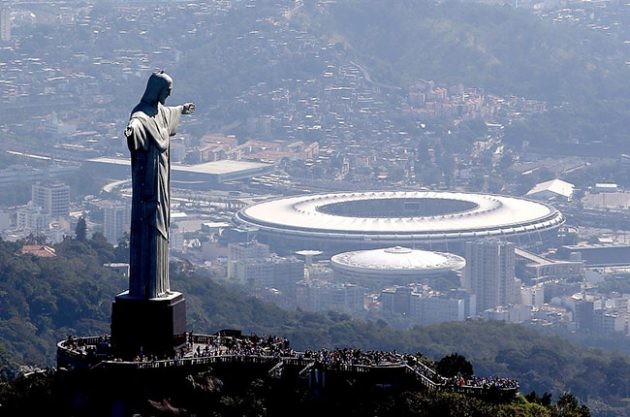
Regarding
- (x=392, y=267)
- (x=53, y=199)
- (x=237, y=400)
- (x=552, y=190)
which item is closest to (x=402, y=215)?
(x=552, y=190)

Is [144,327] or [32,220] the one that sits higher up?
[144,327]

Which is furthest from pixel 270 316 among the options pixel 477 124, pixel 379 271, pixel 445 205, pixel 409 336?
pixel 477 124

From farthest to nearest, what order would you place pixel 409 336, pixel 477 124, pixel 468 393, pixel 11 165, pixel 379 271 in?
pixel 477 124 → pixel 11 165 → pixel 379 271 → pixel 409 336 → pixel 468 393

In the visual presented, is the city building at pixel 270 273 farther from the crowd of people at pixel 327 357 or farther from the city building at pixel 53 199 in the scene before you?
the crowd of people at pixel 327 357

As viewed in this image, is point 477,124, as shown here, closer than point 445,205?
No

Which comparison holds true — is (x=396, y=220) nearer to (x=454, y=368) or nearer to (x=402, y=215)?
(x=402, y=215)

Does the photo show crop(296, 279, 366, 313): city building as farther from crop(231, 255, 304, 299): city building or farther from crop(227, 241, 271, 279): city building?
crop(227, 241, 271, 279): city building

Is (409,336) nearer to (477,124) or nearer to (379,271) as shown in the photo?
(379,271)
